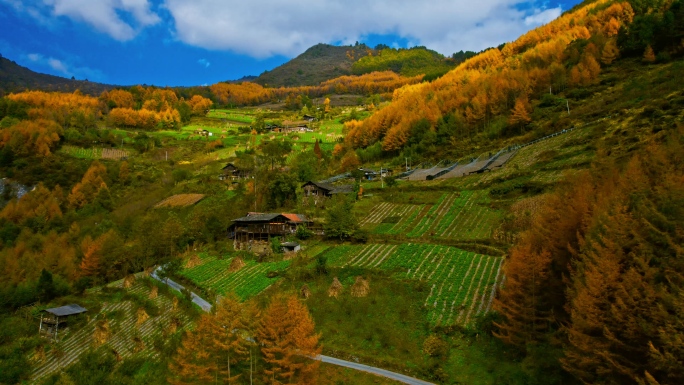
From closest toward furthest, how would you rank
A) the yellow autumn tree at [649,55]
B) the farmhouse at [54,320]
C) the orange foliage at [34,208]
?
the farmhouse at [54,320], the orange foliage at [34,208], the yellow autumn tree at [649,55]

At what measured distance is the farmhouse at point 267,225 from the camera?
4853 cm

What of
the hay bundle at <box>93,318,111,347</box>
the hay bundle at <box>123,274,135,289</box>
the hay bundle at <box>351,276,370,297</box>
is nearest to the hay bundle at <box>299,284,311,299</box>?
the hay bundle at <box>351,276,370,297</box>

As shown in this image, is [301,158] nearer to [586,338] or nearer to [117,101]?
[586,338]

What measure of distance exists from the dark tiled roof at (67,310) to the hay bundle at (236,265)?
43.3 feet

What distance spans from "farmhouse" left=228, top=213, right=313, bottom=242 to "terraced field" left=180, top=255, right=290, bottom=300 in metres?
5.62

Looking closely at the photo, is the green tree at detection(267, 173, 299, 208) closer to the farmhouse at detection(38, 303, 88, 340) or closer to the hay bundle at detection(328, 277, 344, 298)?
the hay bundle at detection(328, 277, 344, 298)

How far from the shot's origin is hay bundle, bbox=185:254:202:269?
44447mm

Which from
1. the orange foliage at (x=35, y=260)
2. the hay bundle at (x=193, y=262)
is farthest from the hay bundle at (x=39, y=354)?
the orange foliage at (x=35, y=260)

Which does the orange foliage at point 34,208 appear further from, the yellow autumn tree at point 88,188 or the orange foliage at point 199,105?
the orange foliage at point 199,105

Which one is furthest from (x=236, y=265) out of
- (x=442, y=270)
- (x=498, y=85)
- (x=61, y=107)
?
(x=61, y=107)

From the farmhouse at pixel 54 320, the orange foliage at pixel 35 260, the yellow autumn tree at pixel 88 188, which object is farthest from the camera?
the yellow autumn tree at pixel 88 188

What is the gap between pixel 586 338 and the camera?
15508 millimetres

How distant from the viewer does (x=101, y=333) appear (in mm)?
32875

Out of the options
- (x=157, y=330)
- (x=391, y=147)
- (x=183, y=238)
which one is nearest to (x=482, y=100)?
(x=391, y=147)
